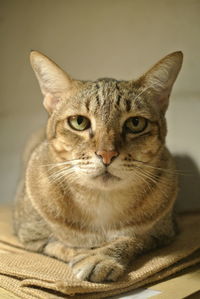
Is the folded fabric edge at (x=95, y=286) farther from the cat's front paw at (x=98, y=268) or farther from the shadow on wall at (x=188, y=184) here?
the shadow on wall at (x=188, y=184)

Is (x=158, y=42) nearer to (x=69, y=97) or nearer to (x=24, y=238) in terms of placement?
(x=69, y=97)

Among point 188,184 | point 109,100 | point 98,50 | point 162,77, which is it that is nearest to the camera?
point 109,100

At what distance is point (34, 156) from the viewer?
191cm

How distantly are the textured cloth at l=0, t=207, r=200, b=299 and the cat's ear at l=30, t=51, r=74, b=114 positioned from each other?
58 cm

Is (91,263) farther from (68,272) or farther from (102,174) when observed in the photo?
(102,174)

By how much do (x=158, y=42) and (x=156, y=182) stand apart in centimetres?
91

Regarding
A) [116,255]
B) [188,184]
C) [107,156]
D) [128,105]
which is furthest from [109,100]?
[188,184]

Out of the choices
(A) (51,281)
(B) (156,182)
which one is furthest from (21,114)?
(A) (51,281)

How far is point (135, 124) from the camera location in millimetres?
1549

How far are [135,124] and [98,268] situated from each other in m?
0.51

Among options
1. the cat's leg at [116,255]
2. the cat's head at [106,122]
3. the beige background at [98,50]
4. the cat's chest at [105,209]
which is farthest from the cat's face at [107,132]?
the beige background at [98,50]

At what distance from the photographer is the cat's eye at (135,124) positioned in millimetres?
1531

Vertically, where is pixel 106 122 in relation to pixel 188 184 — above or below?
above

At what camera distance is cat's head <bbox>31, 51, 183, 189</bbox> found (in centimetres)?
143
